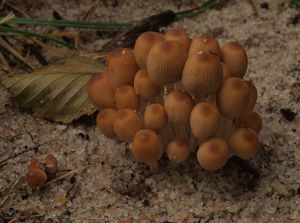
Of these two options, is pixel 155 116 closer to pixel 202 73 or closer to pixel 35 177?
pixel 202 73

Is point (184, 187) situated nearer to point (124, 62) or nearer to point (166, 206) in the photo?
point (166, 206)

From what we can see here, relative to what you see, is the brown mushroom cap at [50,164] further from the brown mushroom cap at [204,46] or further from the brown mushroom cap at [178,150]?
the brown mushroom cap at [204,46]

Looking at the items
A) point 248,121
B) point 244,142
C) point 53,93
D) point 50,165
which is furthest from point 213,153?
point 53,93

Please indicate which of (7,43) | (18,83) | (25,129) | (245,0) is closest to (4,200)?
(25,129)

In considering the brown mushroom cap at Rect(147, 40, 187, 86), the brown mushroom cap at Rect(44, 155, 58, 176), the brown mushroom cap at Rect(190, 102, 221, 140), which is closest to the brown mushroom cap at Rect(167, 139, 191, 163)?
the brown mushroom cap at Rect(190, 102, 221, 140)

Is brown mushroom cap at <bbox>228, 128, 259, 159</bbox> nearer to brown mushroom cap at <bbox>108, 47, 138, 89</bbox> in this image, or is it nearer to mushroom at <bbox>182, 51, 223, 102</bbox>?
mushroom at <bbox>182, 51, 223, 102</bbox>

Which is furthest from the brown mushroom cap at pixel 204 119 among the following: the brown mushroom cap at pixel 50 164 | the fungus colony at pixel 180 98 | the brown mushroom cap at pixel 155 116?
the brown mushroom cap at pixel 50 164

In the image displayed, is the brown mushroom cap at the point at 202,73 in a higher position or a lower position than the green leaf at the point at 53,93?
higher
